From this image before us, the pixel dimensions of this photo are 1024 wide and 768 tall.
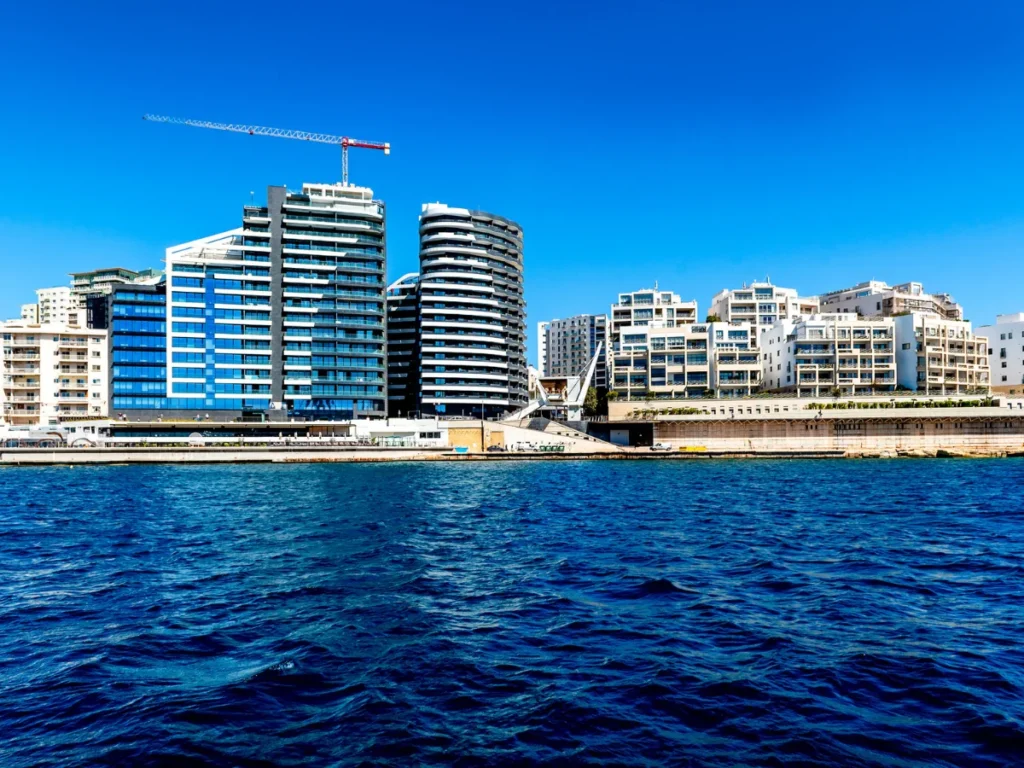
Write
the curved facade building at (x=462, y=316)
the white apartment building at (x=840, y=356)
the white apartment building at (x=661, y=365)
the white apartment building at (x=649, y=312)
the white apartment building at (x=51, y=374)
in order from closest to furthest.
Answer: the white apartment building at (x=840, y=356) → the white apartment building at (x=51, y=374) → the white apartment building at (x=661, y=365) → the curved facade building at (x=462, y=316) → the white apartment building at (x=649, y=312)

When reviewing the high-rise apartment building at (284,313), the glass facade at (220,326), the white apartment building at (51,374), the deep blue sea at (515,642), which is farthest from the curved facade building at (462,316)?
the deep blue sea at (515,642)

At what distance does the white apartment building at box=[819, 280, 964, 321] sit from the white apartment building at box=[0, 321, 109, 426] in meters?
180

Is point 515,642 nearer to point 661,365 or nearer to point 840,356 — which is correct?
point 661,365

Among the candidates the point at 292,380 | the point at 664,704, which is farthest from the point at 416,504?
the point at 292,380

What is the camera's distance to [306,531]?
41062 millimetres

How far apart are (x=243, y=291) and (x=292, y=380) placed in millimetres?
21338

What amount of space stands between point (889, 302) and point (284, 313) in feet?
469

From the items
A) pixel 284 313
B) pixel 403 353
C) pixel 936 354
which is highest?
pixel 284 313

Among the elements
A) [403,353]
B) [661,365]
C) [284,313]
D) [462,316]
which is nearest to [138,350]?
[284,313]

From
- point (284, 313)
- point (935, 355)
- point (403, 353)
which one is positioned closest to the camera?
point (935, 355)

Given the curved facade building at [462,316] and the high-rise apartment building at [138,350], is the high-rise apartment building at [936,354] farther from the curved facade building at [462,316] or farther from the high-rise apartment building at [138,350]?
the high-rise apartment building at [138,350]

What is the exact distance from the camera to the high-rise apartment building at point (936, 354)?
150 m

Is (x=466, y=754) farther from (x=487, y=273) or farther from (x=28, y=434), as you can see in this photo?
(x=487, y=273)

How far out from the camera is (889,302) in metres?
175
